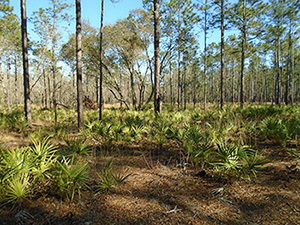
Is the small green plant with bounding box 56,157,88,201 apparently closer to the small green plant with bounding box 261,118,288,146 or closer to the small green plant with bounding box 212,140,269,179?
the small green plant with bounding box 212,140,269,179

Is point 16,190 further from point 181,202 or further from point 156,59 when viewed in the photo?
point 156,59

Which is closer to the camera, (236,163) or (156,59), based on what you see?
(236,163)

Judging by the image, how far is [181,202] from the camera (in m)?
3.14

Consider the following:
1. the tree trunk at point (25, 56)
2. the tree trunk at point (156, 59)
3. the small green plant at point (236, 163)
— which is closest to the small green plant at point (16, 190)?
the small green plant at point (236, 163)

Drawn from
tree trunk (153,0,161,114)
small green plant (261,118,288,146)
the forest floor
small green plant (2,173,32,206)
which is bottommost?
the forest floor

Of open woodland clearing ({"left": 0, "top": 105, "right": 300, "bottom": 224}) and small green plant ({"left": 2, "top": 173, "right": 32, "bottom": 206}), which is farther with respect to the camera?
small green plant ({"left": 2, "top": 173, "right": 32, "bottom": 206})

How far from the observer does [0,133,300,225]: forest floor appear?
268cm

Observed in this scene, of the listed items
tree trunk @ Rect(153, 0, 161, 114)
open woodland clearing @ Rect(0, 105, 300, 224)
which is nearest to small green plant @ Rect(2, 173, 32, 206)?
open woodland clearing @ Rect(0, 105, 300, 224)

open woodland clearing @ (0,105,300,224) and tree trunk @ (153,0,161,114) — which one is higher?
tree trunk @ (153,0,161,114)

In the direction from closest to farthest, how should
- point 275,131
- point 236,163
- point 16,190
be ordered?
point 16,190, point 236,163, point 275,131

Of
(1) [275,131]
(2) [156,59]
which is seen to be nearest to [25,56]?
(2) [156,59]

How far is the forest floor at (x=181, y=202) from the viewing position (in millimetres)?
2684

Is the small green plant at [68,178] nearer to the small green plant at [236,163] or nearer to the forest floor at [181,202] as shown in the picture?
the forest floor at [181,202]

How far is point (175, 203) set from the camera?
10.3 ft
